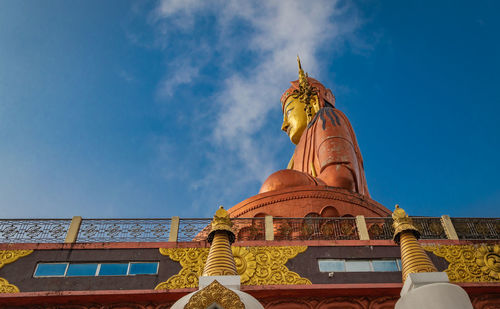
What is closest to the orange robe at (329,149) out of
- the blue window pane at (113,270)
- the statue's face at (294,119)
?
the statue's face at (294,119)

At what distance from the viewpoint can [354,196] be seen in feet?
57.9

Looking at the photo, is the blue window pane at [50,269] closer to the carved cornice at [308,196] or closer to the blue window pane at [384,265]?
the carved cornice at [308,196]

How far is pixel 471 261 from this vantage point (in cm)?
1242

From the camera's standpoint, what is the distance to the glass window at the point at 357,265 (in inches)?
479

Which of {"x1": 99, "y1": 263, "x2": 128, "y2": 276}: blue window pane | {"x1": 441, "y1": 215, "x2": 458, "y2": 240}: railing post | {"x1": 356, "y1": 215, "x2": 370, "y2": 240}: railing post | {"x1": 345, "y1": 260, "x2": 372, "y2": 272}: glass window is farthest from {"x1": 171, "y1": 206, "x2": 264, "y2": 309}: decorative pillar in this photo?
{"x1": 441, "y1": 215, "x2": 458, "y2": 240}: railing post

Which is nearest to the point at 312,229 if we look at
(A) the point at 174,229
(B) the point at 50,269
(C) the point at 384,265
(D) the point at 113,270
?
(C) the point at 384,265

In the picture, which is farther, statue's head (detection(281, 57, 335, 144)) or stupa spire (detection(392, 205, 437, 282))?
statue's head (detection(281, 57, 335, 144))

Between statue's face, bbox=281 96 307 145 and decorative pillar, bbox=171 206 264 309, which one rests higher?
statue's face, bbox=281 96 307 145

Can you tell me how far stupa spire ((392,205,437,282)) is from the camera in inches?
347

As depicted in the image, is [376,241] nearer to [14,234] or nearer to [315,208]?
[315,208]

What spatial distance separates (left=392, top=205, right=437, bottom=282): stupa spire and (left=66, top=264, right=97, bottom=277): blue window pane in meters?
6.76

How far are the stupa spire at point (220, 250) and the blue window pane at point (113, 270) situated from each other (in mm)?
3590

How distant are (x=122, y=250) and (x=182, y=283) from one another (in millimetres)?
1706

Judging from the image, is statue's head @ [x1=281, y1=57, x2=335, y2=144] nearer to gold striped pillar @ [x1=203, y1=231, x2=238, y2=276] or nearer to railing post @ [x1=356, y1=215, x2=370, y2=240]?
railing post @ [x1=356, y1=215, x2=370, y2=240]
